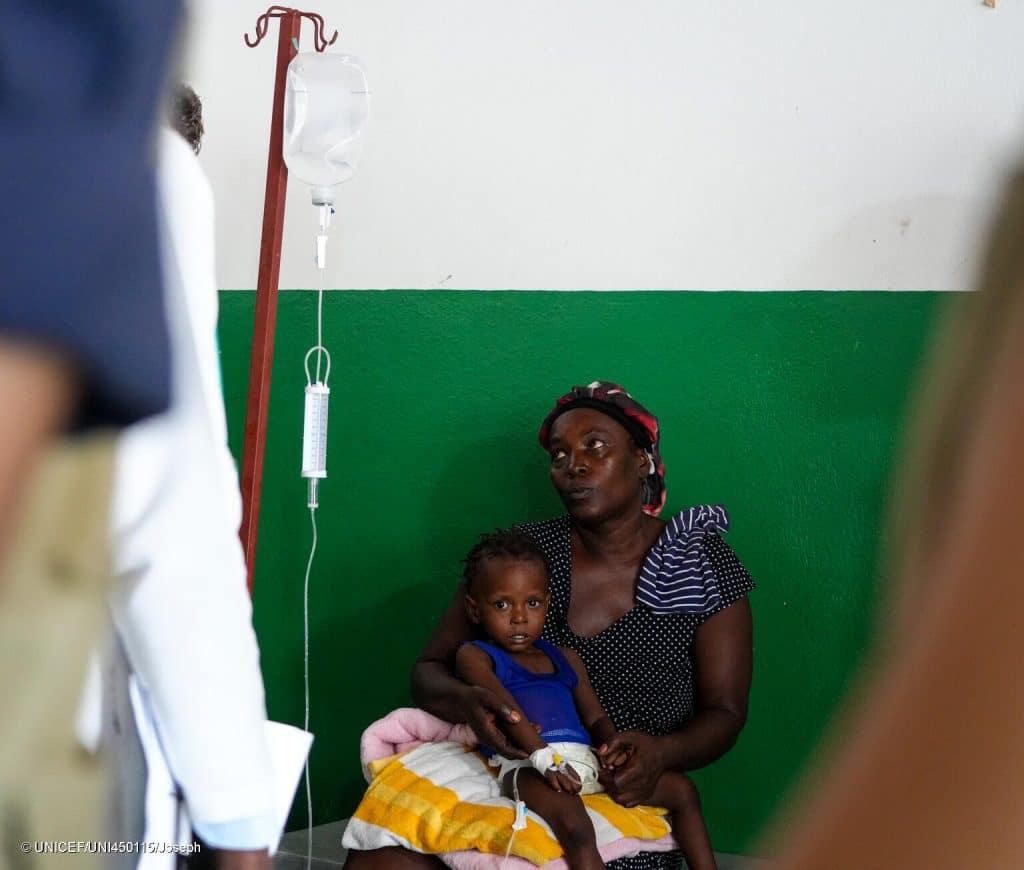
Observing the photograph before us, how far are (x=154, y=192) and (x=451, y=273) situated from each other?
2877mm

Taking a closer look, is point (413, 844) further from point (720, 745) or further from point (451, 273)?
point (451, 273)

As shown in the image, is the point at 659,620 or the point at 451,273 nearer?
the point at 659,620

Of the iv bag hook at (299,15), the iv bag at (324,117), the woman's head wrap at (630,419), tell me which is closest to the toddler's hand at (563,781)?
the woman's head wrap at (630,419)

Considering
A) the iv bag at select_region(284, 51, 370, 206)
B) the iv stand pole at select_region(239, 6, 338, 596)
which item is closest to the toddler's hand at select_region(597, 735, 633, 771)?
the iv stand pole at select_region(239, 6, 338, 596)

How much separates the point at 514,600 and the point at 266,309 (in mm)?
757

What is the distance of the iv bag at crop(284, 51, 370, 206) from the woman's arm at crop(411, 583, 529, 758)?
945mm

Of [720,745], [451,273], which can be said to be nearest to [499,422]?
[451,273]

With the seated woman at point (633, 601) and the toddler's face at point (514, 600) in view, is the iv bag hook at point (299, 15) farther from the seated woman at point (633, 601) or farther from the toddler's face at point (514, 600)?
the toddler's face at point (514, 600)

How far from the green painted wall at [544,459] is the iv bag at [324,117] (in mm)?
486

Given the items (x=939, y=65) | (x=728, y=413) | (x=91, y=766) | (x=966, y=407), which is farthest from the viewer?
(x=728, y=413)

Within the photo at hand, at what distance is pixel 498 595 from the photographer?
2.54 m

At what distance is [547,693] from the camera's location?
2451 millimetres

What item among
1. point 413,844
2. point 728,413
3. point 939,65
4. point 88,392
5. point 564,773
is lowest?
point 413,844

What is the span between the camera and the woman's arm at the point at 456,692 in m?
2.35
